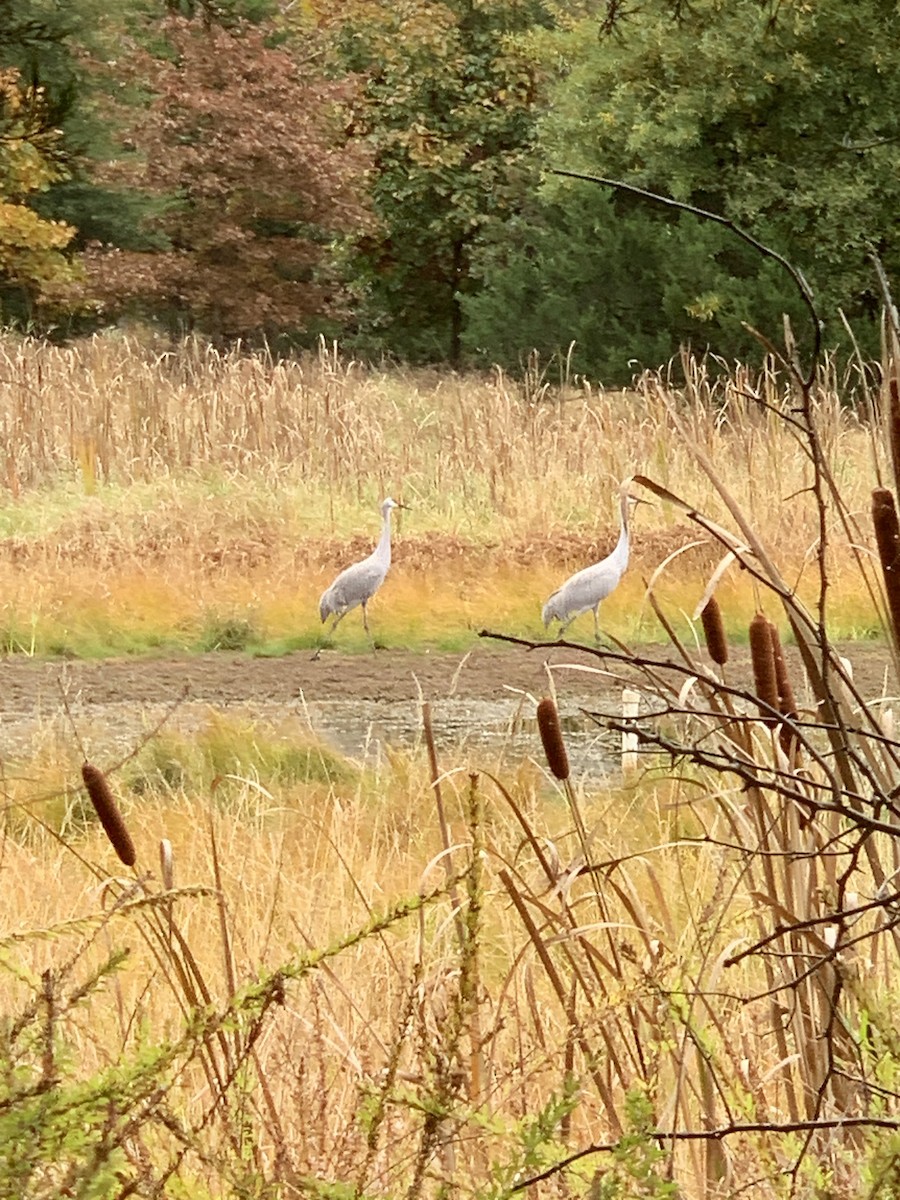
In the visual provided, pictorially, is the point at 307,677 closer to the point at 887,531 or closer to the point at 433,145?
the point at 887,531

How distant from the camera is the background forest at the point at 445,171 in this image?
14.5 metres

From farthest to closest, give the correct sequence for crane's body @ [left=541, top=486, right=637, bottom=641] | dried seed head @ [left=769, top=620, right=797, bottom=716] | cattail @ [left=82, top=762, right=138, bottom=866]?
crane's body @ [left=541, top=486, right=637, bottom=641], dried seed head @ [left=769, top=620, right=797, bottom=716], cattail @ [left=82, top=762, right=138, bottom=866]

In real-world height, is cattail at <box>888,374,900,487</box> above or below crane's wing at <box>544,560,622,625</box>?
above

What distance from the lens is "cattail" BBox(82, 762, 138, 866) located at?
40.2 inches

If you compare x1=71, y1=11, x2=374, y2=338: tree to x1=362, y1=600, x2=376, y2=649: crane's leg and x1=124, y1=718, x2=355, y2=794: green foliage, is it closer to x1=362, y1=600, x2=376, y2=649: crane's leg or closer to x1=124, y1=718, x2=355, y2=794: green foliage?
x1=362, y1=600, x2=376, y2=649: crane's leg

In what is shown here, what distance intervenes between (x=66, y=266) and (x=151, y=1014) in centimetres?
1497

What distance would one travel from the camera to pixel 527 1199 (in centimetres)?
129

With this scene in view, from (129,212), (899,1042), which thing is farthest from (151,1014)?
(129,212)

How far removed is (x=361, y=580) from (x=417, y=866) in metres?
3.06

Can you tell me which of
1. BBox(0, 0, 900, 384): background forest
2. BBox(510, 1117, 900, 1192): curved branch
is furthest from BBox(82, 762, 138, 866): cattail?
BBox(0, 0, 900, 384): background forest

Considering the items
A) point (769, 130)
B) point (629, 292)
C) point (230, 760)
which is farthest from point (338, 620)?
point (769, 130)

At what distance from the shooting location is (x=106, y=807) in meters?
1.05

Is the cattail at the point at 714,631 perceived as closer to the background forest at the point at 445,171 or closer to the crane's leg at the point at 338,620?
the crane's leg at the point at 338,620

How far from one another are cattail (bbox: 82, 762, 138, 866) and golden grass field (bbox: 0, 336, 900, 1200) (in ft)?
0.21
